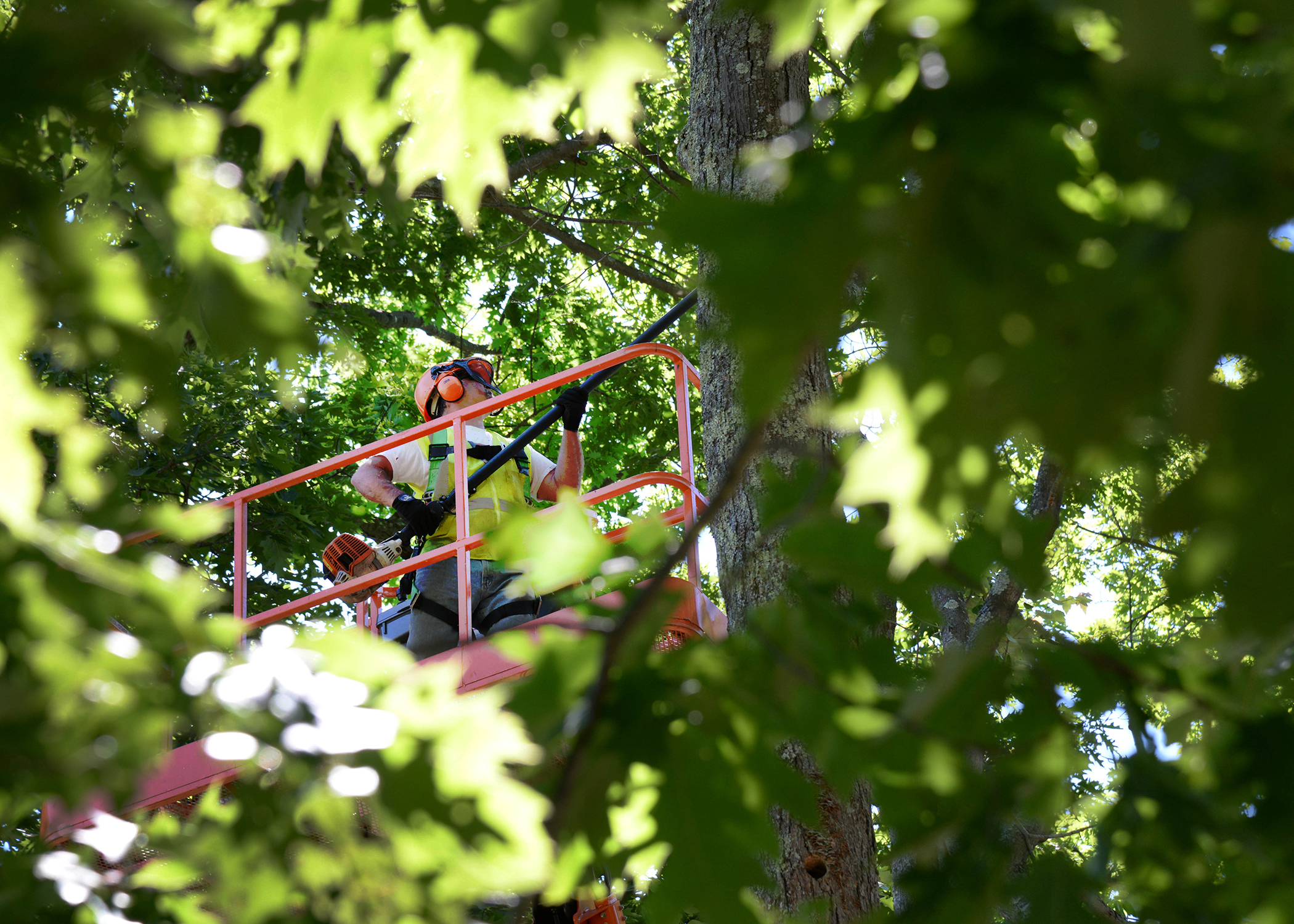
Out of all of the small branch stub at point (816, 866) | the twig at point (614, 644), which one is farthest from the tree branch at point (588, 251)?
the twig at point (614, 644)

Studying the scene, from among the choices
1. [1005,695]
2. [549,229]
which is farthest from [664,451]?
[1005,695]

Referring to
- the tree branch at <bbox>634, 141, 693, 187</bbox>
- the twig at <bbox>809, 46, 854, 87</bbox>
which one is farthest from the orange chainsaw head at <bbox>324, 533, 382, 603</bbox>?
the twig at <bbox>809, 46, 854, 87</bbox>

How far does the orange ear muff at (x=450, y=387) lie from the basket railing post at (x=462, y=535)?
2.89 feet

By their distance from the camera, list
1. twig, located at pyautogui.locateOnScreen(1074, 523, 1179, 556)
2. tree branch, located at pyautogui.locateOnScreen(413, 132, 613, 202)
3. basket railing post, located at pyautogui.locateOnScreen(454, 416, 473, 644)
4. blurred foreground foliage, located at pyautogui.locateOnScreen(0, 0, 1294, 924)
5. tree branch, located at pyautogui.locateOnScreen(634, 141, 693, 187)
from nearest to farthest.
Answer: blurred foreground foliage, located at pyautogui.locateOnScreen(0, 0, 1294, 924) < twig, located at pyautogui.locateOnScreen(1074, 523, 1179, 556) < basket railing post, located at pyautogui.locateOnScreen(454, 416, 473, 644) < tree branch, located at pyautogui.locateOnScreen(634, 141, 693, 187) < tree branch, located at pyautogui.locateOnScreen(413, 132, 613, 202)

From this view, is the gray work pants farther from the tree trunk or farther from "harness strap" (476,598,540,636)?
the tree trunk

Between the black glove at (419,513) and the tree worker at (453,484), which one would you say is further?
the black glove at (419,513)

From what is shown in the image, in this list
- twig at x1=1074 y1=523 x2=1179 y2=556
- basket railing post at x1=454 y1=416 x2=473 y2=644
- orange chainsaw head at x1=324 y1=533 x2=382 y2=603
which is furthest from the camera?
orange chainsaw head at x1=324 y1=533 x2=382 y2=603

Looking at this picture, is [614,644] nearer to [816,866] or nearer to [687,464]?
[816,866]

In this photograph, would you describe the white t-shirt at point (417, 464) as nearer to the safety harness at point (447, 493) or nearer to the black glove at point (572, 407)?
the safety harness at point (447, 493)

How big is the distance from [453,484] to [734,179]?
219 cm

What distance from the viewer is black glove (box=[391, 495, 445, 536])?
4875 mm

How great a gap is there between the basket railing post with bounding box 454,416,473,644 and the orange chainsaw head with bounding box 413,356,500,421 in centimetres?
89

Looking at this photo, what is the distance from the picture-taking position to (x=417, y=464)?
542 centimetres

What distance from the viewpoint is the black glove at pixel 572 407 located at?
500cm
